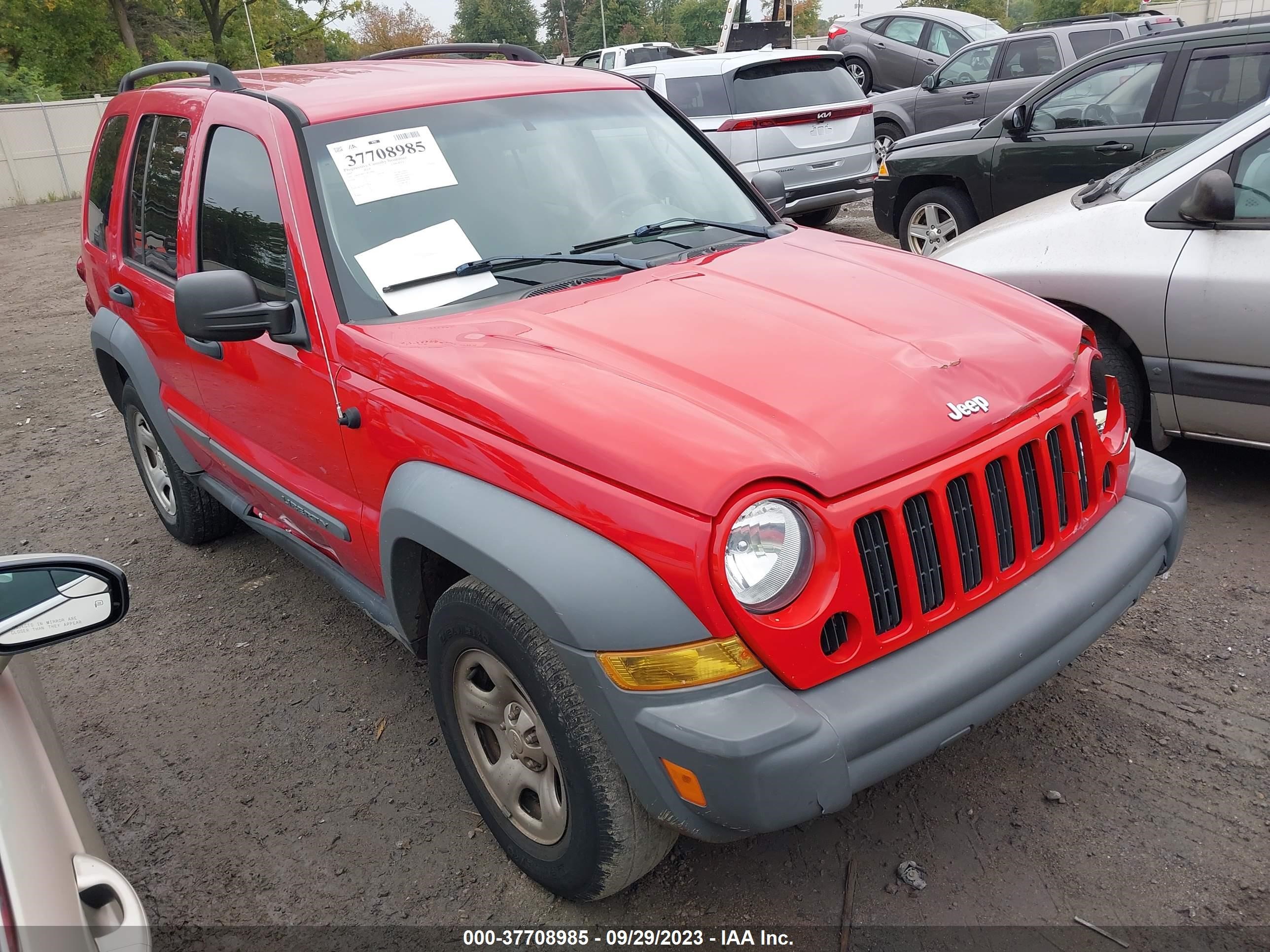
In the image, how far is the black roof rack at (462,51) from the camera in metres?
4.39

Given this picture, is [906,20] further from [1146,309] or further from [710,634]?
[710,634]

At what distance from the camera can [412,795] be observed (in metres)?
3.02

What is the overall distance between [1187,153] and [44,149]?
27.4 meters

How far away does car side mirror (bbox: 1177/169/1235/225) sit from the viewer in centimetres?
380

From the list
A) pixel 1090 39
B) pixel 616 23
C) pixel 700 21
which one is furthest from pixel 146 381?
pixel 700 21

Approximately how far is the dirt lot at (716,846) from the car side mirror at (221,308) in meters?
1.40

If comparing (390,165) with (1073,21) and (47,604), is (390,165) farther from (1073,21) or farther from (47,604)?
(1073,21)

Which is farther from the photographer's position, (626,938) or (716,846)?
(716,846)

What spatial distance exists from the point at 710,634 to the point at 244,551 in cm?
348

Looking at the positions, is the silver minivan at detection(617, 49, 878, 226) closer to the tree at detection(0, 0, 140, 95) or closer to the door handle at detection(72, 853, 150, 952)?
the door handle at detection(72, 853, 150, 952)

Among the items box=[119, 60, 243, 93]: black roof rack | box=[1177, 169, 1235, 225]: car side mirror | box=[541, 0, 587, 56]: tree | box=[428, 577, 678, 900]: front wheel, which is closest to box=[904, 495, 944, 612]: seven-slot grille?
box=[428, 577, 678, 900]: front wheel

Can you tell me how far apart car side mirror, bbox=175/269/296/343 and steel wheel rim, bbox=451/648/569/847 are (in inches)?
44.3

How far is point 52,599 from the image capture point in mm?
1661

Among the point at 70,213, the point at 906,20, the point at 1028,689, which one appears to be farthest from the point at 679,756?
the point at 70,213
